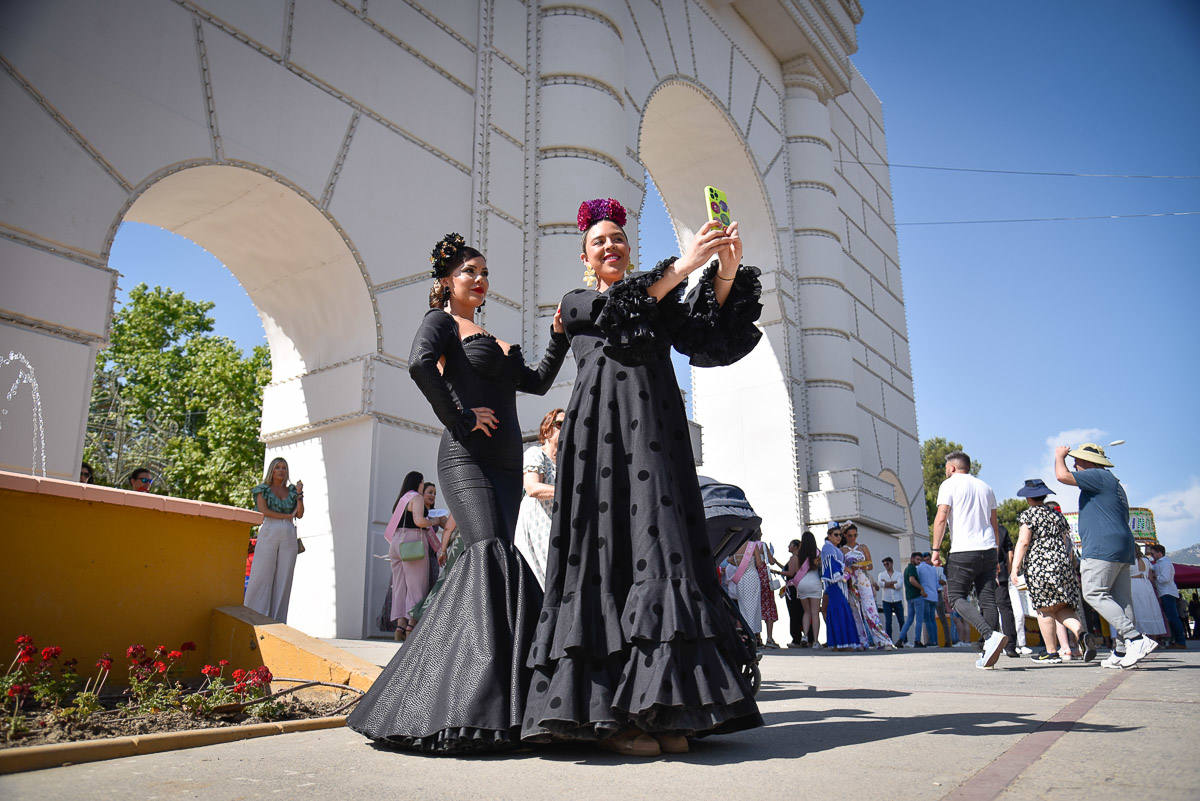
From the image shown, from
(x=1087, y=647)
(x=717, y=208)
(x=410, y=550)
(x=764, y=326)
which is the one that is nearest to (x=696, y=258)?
(x=717, y=208)

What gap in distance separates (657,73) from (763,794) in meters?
12.1

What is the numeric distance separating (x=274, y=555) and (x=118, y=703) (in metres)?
3.71

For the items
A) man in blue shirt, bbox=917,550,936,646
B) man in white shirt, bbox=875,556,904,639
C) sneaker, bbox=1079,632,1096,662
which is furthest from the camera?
man in white shirt, bbox=875,556,904,639

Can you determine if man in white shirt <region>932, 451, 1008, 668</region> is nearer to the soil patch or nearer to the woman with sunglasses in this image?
the woman with sunglasses

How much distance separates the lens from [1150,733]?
8.47 feet

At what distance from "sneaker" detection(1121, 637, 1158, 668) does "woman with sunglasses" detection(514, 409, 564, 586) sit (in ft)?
13.5

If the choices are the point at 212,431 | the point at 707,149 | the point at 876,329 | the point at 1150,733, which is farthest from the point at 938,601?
the point at 212,431

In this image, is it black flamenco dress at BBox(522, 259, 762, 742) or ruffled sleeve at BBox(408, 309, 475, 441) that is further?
ruffled sleeve at BBox(408, 309, 475, 441)

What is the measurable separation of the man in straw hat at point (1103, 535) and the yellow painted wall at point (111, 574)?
596 cm

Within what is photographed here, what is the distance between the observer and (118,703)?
352 centimetres

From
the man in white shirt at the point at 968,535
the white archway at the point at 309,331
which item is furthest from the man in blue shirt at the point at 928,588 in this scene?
the white archway at the point at 309,331

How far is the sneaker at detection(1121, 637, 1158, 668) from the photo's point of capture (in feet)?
18.8

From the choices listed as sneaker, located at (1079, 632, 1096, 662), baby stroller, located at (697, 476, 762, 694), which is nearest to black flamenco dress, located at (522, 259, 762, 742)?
baby stroller, located at (697, 476, 762, 694)

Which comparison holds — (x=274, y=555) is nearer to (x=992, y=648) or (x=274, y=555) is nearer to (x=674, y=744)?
(x=674, y=744)
